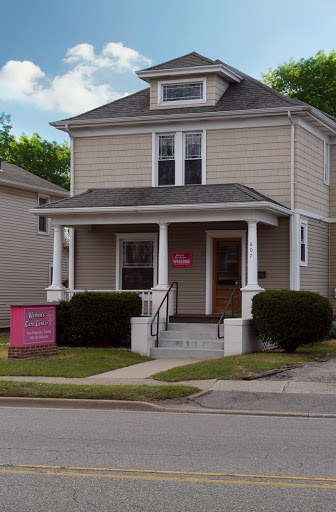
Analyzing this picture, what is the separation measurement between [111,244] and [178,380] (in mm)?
9779

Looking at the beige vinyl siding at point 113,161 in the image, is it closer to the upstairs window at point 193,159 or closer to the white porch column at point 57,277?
the upstairs window at point 193,159

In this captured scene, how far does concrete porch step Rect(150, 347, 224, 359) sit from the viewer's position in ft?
60.6

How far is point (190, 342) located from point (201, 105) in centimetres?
780

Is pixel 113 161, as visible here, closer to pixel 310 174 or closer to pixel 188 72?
pixel 188 72

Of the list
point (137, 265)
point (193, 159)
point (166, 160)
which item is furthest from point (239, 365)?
point (166, 160)

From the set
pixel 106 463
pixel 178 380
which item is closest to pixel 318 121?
pixel 178 380

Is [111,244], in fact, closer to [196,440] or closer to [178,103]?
[178,103]

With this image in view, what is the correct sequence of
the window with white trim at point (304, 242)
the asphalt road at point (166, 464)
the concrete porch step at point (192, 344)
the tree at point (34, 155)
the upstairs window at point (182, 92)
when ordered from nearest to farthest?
the asphalt road at point (166, 464) < the concrete porch step at point (192, 344) < the window with white trim at point (304, 242) < the upstairs window at point (182, 92) < the tree at point (34, 155)

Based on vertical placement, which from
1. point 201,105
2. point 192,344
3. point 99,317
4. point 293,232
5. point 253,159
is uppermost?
point 201,105

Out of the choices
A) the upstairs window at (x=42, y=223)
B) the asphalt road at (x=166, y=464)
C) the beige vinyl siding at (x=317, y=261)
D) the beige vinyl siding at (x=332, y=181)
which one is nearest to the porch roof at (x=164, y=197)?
the beige vinyl siding at (x=317, y=261)

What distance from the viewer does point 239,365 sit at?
1540 cm

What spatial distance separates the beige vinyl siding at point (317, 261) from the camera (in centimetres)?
2217

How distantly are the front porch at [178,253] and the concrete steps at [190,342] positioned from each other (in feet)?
0.21

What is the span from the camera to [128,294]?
20.2 metres
